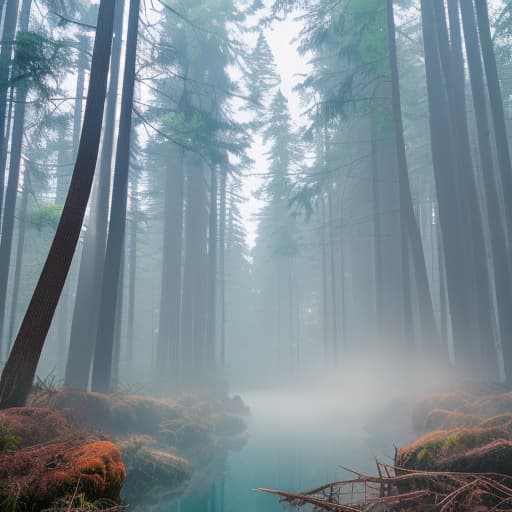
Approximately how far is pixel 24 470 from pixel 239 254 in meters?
43.4

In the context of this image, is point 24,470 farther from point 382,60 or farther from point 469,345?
point 382,60

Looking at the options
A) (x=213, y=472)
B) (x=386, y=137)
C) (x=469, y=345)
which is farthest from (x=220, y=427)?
(x=386, y=137)

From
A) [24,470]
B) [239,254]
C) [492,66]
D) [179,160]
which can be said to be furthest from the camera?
[239,254]

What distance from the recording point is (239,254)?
47.2m

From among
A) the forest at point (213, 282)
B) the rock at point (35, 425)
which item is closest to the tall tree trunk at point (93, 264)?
the forest at point (213, 282)

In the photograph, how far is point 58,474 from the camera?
3623 mm

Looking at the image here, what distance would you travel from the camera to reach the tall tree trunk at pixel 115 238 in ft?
33.5

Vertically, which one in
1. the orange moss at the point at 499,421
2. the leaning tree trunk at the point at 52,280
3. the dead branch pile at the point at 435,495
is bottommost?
the dead branch pile at the point at 435,495

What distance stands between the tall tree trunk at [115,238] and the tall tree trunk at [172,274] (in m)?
7.67

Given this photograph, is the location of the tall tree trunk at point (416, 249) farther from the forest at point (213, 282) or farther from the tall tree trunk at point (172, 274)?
the tall tree trunk at point (172, 274)

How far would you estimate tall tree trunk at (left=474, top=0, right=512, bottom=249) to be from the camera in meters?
10.4

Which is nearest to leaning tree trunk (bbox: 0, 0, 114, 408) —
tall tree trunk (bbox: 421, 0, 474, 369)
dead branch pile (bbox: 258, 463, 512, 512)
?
dead branch pile (bbox: 258, 463, 512, 512)

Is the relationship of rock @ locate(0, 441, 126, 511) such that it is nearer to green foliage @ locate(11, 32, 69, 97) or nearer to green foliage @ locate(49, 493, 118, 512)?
green foliage @ locate(49, 493, 118, 512)

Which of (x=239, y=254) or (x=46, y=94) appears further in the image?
(x=239, y=254)
